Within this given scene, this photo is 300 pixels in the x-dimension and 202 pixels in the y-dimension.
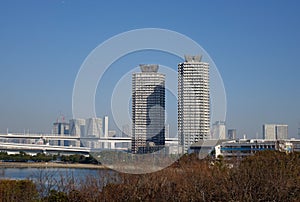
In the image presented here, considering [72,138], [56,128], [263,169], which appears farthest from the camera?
[56,128]

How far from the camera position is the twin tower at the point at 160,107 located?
24.7 feet

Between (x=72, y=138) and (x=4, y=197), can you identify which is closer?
(x=4, y=197)

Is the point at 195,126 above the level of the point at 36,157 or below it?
above

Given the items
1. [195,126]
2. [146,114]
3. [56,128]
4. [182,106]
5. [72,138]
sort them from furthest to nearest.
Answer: [56,128] → [72,138] → [195,126] → [182,106] → [146,114]

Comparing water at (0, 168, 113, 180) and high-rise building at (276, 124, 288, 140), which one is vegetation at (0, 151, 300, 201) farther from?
high-rise building at (276, 124, 288, 140)

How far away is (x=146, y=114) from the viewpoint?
8.37 metres

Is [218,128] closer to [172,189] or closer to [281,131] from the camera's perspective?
[172,189]

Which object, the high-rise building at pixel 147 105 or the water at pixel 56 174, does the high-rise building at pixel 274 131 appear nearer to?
the water at pixel 56 174

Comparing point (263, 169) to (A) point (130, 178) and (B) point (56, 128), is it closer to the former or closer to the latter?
(A) point (130, 178)

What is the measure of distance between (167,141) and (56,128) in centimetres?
2330

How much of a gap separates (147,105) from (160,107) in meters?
0.35

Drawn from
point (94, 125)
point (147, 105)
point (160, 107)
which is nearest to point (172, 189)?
point (94, 125)

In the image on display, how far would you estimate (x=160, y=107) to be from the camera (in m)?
8.34

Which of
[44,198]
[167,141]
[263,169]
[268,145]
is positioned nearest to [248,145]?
[268,145]
